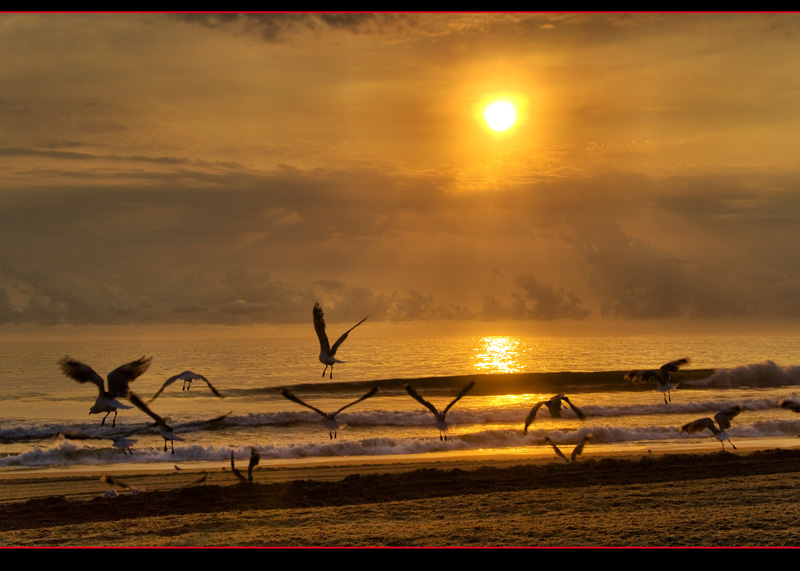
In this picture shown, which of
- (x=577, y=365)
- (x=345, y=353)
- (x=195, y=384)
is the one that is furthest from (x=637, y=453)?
(x=345, y=353)

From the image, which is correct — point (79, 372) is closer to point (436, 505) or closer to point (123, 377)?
point (123, 377)

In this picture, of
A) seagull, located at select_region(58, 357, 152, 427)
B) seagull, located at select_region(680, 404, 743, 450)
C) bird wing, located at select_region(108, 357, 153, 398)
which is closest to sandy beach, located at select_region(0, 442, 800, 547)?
seagull, located at select_region(680, 404, 743, 450)

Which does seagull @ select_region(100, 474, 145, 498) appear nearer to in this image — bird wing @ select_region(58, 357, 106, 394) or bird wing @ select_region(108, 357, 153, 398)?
bird wing @ select_region(108, 357, 153, 398)

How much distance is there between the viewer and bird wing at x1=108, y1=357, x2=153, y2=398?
14508mm

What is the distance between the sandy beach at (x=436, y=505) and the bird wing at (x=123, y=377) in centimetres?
211

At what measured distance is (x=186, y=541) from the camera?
11.4 m

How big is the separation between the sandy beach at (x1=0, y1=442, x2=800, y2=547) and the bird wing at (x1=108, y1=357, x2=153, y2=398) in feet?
6.92

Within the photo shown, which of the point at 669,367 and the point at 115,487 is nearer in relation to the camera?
the point at 115,487

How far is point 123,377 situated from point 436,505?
6.48 metres

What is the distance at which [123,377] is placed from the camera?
14609mm

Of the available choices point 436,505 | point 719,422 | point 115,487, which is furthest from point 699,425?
point 115,487

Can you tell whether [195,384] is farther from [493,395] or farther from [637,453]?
[637,453]

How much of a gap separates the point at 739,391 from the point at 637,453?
22.4 m

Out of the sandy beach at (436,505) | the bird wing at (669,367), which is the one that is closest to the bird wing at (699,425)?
the sandy beach at (436,505)
